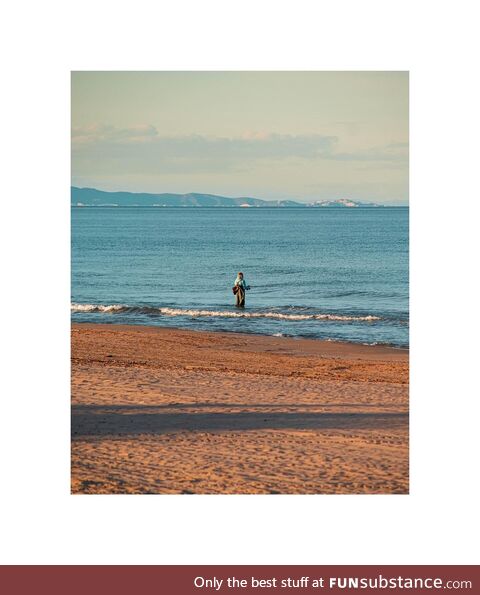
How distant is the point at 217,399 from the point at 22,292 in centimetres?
620

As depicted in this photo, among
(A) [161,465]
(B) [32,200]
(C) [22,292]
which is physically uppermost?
(B) [32,200]

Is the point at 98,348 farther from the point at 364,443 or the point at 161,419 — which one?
the point at 364,443

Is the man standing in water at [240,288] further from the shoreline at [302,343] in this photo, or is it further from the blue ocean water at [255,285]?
the shoreline at [302,343]

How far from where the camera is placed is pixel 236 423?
1391cm

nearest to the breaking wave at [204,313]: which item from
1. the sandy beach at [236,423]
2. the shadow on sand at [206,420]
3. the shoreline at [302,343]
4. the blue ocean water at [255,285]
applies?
the blue ocean water at [255,285]

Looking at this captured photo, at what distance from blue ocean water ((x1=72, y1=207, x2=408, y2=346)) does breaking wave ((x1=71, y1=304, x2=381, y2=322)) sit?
1.5 inches

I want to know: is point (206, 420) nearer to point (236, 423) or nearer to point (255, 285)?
point (236, 423)

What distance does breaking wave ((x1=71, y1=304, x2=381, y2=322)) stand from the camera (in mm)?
32250

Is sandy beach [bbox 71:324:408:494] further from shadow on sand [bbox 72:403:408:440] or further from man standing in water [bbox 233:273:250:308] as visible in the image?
man standing in water [bbox 233:273:250:308]

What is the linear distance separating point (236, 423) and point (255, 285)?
1316 inches

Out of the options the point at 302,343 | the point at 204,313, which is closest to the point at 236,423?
the point at 302,343

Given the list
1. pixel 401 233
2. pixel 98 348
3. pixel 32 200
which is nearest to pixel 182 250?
pixel 401 233

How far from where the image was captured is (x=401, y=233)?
109625 millimetres

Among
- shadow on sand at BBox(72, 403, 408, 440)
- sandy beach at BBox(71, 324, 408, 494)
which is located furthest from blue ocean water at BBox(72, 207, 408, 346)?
shadow on sand at BBox(72, 403, 408, 440)
